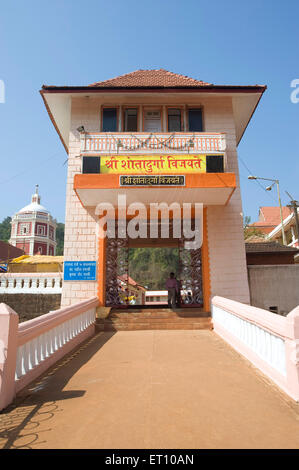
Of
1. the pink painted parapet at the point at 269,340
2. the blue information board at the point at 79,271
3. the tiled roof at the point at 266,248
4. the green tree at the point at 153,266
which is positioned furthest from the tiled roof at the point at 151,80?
the green tree at the point at 153,266

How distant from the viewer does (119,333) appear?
8.08m

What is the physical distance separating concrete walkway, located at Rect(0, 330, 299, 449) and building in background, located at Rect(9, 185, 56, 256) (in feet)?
144

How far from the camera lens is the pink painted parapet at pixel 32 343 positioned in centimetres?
348

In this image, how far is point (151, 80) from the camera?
11.4 m

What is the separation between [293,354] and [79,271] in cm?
716

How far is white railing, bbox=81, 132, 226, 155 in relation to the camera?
30.1 feet

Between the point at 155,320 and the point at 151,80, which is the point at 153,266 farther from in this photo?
the point at 155,320

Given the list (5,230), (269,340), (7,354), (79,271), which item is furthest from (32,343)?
(5,230)

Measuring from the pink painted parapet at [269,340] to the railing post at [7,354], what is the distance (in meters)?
3.27

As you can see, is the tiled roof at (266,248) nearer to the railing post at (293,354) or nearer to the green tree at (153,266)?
the railing post at (293,354)

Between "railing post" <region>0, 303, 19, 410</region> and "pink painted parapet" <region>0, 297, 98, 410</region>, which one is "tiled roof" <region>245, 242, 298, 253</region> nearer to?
"pink painted parapet" <region>0, 297, 98, 410</region>

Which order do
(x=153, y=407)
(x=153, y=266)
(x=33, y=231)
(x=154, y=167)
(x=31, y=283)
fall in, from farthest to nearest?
(x=153, y=266) < (x=33, y=231) < (x=31, y=283) < (x=154, y=167) < (x=153, y=407)

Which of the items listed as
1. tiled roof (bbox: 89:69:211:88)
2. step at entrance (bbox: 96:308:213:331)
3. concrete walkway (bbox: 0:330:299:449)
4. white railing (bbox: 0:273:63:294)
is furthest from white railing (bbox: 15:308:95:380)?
tiled roof (bbox: 89:69:211:88)
